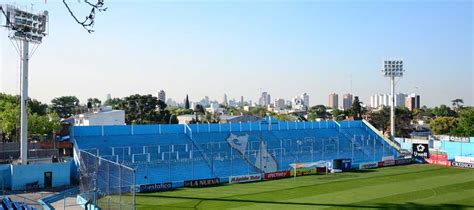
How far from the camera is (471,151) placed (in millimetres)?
55000

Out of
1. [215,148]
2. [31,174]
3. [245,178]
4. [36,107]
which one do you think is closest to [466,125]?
[215,148]

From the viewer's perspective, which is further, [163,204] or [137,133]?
[137,133]

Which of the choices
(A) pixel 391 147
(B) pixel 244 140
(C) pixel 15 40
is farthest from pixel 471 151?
(C) pixel 15 40

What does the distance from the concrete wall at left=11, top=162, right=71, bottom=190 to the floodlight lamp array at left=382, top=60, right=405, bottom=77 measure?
46.0 m

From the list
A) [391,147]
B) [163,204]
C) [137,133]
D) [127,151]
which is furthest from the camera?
[391,147]

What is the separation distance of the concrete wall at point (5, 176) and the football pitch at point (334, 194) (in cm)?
1052

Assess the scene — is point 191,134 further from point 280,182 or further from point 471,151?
point 471,151

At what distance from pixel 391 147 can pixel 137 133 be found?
32044 millimetres

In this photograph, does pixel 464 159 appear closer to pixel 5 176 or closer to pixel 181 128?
pixel 181 128

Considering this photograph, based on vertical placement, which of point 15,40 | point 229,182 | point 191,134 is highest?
point 15,40

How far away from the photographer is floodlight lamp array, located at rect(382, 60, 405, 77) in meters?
65.9

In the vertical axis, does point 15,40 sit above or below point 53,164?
above

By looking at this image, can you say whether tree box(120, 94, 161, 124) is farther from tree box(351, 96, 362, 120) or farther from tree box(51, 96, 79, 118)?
tree box(51, 96, 79, 118)

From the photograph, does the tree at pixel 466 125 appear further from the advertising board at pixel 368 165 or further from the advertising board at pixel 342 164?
the advertising board at pixel 342 164
